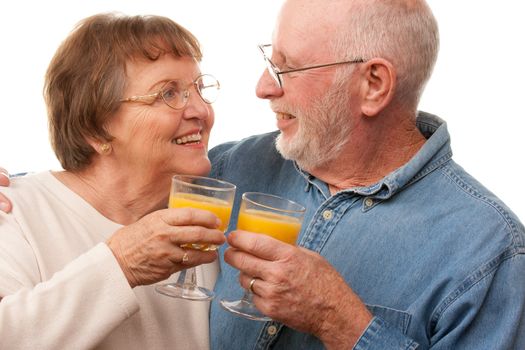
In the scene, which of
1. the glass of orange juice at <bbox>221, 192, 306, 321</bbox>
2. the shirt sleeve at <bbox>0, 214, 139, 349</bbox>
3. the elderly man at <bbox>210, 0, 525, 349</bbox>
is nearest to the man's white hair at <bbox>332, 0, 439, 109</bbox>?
the elderly man at <bbox>210, 0, 525, 349</bbox>

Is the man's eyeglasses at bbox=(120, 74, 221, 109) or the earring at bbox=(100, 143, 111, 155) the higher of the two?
the man's eyeglasses at bbox=(120, 74, 221, 109)

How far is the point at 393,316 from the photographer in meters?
2.37

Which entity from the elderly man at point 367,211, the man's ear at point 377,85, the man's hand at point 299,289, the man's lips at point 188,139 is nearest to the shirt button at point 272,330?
the elderly man at point 367,211

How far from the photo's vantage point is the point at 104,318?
6.95 feet

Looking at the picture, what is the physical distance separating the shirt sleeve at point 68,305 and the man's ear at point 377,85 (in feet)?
3.41

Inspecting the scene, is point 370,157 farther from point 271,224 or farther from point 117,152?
point 117,152

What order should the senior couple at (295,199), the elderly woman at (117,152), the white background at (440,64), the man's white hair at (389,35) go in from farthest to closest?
the white background at (440,64)
the man's white hair at (389,35)
the elderly woman at (117,152)
the senior couple at (295,199)

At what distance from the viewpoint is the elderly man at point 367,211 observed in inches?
86.9

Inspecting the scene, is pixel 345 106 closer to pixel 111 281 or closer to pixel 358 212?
pixel 358 212

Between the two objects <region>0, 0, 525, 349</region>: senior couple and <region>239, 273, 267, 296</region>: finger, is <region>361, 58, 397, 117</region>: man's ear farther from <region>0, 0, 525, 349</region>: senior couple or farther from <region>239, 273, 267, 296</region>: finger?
<region>239, 273, 267, 296</region>: finger

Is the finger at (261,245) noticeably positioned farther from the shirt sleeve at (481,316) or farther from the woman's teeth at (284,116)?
the woman's teeth at (284,116)

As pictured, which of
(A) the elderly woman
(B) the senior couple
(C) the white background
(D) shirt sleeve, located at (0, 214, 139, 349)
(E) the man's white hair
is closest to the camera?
(D) shirt sleeve, located at (0, 214, 139, 349)

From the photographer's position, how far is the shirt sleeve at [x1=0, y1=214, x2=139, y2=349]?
206 centimetres

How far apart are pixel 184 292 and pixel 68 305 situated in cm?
39
